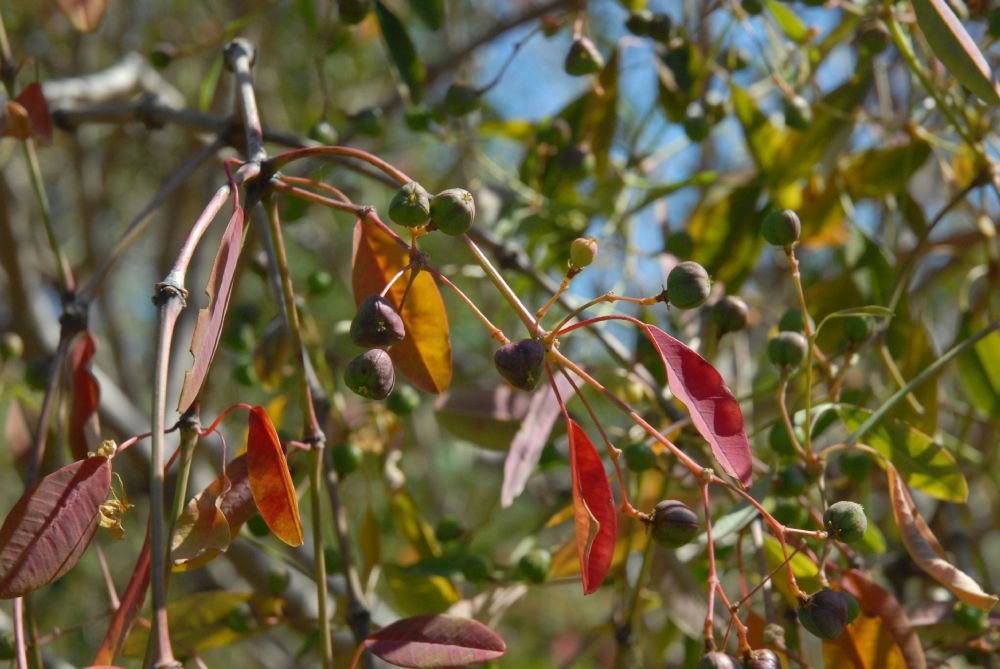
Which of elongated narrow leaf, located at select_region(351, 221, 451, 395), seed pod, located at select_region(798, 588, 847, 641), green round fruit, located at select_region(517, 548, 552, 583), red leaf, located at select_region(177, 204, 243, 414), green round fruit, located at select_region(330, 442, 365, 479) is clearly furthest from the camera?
green round fruit, located at select_region(330, 442, 365, 479)

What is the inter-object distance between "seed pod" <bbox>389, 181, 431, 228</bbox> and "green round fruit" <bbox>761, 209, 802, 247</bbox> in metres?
0.35

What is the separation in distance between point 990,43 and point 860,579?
25.2 inches

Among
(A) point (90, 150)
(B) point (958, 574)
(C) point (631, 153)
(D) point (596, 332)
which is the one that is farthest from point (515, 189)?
(A) point (90, 150)

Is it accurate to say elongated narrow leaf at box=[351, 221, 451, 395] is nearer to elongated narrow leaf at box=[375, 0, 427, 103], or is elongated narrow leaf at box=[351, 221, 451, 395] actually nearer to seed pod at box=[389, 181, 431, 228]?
seed pod at box=[389, 181, 431, 228]

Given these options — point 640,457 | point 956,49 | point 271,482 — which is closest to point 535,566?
point 640,457

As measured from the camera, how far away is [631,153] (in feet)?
5.08

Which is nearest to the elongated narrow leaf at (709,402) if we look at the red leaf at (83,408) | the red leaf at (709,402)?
the red leaf at (709,402)

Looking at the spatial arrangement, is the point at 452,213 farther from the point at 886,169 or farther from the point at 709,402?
the point at 886,169

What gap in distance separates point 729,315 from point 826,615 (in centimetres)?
38

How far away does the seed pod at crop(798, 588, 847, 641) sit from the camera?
775 millimetres

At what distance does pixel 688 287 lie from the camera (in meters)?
0.83

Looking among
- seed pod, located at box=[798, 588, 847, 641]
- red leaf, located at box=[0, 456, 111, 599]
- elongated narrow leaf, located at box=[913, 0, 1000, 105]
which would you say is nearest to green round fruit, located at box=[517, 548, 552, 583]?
seed pod, located at box=[798, 588, 847, 641]

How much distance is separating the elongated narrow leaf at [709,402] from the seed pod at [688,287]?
0.05m

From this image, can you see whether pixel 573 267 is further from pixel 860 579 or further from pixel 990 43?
pixel 990 43
